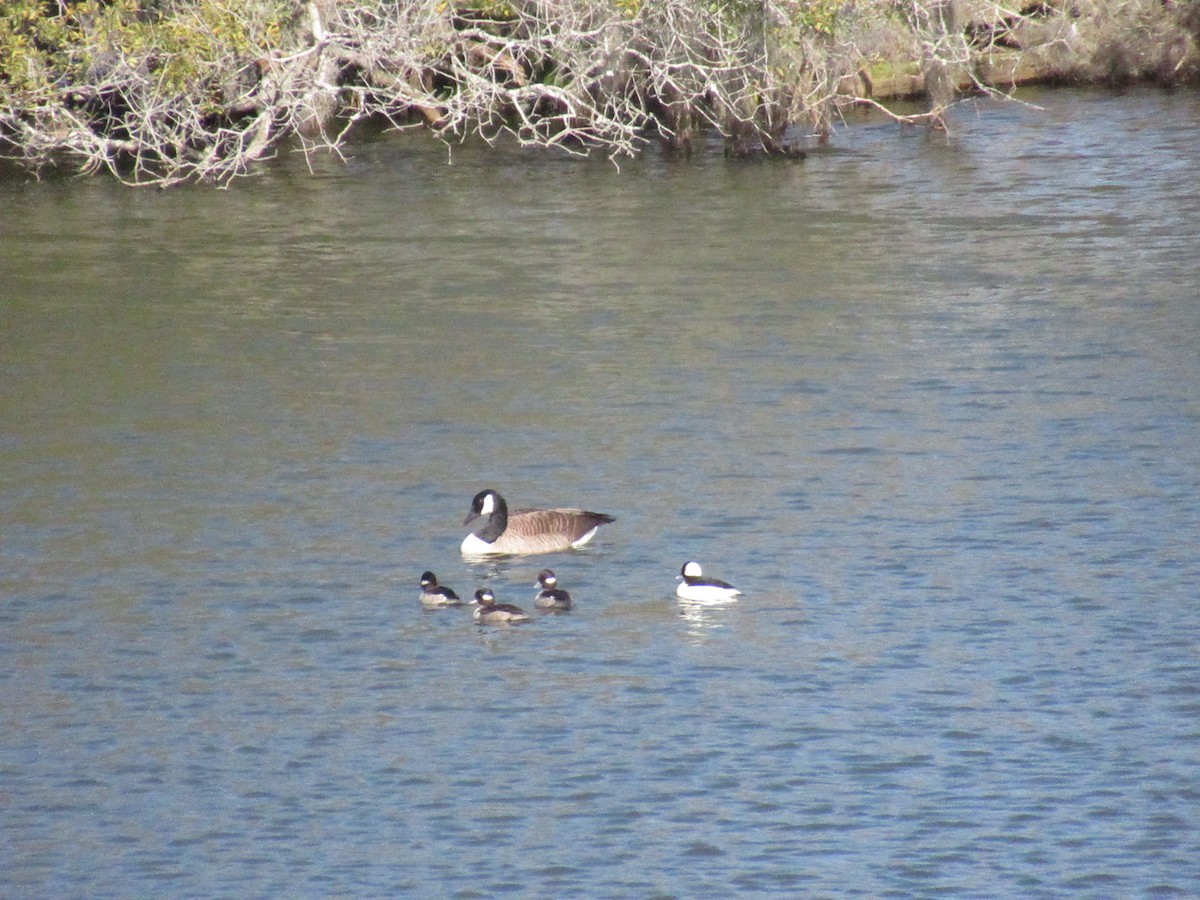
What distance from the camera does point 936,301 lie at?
1019 inches

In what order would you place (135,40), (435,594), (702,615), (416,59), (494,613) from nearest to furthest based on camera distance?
(494,613)
(702,615)
(435,594)
(135,40)
(416,59)

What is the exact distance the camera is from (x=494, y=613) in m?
14.4

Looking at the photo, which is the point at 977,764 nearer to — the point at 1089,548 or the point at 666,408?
Answer: the point at 1089,548

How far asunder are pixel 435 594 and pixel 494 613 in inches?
22.2

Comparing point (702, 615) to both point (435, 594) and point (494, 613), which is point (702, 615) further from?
point (435, 594)

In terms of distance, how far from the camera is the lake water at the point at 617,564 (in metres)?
11.2

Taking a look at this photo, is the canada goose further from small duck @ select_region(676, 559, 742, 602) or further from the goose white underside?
small duck @ select_region(676, 559, 742, 602)

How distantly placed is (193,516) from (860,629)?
248 inches

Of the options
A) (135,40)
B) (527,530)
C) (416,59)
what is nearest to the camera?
(527,530)

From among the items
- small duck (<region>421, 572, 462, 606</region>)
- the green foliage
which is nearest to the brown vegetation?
the green foliage

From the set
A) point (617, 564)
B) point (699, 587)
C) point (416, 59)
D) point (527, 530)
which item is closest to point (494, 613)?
point (699, 587)

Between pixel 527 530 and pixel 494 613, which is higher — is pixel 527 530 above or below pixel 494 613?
above

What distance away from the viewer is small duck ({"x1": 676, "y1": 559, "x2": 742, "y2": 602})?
14.5 metres

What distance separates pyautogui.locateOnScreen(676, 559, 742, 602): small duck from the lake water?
0.34 meters
